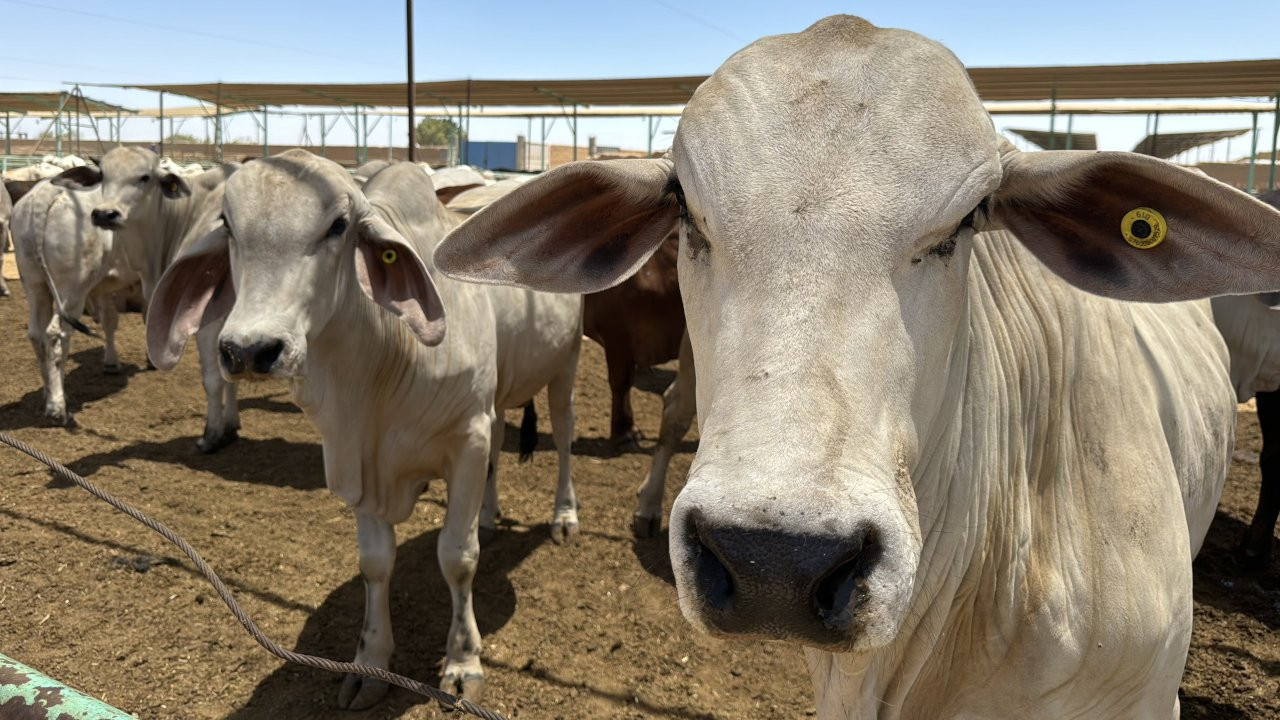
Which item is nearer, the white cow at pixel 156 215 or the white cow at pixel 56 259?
the white cow at pixel 156 215

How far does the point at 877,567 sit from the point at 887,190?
1.83 feet

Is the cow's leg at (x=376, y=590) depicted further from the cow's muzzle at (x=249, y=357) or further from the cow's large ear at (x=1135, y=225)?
the cow's large ear at (x=1135, y=225)

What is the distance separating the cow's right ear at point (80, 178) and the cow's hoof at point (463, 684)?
5619 millimetres

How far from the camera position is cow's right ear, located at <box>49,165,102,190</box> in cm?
709

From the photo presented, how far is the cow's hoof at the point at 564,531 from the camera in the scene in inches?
206

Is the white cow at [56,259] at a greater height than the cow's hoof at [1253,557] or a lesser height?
greater

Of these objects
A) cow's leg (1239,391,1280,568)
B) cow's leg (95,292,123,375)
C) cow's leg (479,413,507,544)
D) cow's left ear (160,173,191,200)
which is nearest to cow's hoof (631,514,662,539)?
cow's leg (479,413,507,544)

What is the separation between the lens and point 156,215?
721 cm

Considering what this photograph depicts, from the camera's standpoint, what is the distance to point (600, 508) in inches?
229

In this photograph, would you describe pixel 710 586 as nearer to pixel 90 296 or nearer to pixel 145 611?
pixel 145 611

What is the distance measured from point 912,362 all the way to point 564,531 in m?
4.13

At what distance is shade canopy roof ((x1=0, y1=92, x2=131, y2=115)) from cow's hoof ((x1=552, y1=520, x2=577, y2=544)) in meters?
22.3

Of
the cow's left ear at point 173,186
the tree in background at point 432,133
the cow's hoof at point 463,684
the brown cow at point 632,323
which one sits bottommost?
the cow's hoof at point 463,684

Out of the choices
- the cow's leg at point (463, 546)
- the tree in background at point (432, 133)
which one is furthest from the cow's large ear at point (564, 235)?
the tree in background at point (432, 133)
